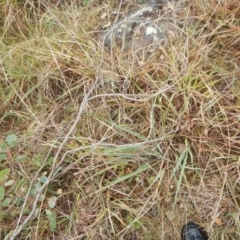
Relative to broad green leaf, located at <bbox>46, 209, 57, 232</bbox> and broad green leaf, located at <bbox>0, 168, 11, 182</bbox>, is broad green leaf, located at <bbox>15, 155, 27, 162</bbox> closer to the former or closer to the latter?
broad green leaf, located at <bbox>0, 168, 11, 182</bbox>

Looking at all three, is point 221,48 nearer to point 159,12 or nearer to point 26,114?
point 159,12

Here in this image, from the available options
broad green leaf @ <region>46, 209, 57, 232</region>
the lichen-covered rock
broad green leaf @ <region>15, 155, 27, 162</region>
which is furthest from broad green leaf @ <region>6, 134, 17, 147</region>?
the lichen-covered rock

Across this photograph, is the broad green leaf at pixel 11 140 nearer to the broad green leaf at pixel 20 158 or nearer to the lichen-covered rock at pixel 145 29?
the broad green leaf at pixel 20 158

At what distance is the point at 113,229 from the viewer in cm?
172

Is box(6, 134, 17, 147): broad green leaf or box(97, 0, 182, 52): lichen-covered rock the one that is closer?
box(6, 134, 17, 147): broad green leaf

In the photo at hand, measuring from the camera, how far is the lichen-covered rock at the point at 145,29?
193cm

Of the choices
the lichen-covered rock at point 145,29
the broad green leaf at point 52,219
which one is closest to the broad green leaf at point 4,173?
the broad green leaf at point 52,219

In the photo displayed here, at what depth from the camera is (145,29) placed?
1969mm

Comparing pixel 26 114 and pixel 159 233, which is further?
pixel 26 114

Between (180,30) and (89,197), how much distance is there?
0.84 m

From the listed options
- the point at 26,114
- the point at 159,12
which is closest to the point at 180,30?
the point at 159,12

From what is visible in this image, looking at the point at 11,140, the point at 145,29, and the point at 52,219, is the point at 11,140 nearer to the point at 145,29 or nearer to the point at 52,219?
the point at 52,219

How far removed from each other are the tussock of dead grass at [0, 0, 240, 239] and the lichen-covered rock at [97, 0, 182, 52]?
0.06m

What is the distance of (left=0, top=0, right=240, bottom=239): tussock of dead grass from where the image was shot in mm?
1717
